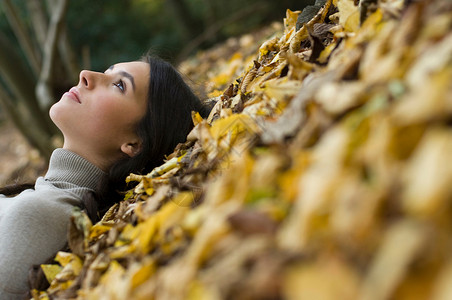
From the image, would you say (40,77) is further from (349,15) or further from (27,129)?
(349,15)

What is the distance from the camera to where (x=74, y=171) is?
177 cm

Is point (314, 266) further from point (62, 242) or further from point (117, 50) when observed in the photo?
point (117, 50)

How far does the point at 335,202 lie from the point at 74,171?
1.32 m

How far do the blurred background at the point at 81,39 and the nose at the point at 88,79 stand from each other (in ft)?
7.54

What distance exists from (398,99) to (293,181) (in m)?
0.20

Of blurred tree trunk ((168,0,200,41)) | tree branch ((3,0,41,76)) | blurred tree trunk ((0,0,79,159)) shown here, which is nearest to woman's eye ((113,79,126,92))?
blurred tree trunk ((0,0,79,159))

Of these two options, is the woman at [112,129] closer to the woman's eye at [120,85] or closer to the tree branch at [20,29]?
the woman's eye at [120,85]

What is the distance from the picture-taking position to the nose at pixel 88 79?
1799mm

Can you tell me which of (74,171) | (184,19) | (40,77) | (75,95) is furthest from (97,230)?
(184,19)

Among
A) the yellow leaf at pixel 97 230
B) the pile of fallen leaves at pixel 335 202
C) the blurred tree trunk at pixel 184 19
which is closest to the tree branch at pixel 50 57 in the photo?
the yellow leaf at pixel 97 230

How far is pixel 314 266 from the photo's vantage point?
1.98 feet

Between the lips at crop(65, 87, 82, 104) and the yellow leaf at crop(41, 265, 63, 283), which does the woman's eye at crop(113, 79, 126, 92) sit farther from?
the yellow leaf at crop(41, 265, 63, 283)

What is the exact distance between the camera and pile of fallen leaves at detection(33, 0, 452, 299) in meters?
0.57

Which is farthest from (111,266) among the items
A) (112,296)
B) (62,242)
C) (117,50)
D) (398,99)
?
(117,50)
